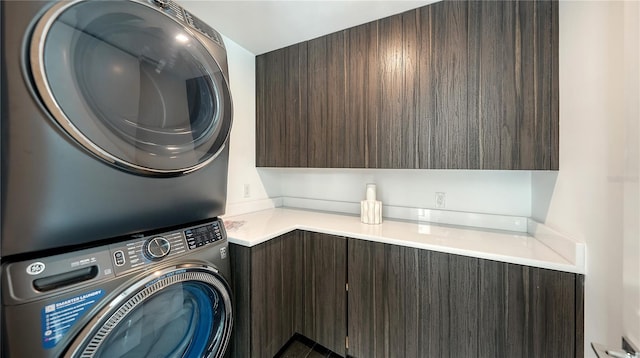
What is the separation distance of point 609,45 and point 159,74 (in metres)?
1.64

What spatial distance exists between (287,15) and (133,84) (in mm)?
1121

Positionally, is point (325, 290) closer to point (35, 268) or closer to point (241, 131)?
point (35, 268)

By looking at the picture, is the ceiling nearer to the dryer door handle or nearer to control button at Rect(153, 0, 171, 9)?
control button at Rect(153, 0, 171, 9)

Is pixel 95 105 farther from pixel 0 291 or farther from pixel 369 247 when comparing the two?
pixel 369 247

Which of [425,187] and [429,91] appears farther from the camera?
[425,187]

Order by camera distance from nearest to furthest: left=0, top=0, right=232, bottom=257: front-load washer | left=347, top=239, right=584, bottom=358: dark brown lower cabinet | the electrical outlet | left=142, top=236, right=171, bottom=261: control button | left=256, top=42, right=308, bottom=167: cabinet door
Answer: left=0, top=0, right=232, bottom=257: front-load washer, left=142, top=236, right=171, bottom=261: control button, left=347, top=239, right=584, bottom=358: dark brown lower cabinet, the electrical outlet, left=256, top=42, right=308, bottom=167: cabinet door

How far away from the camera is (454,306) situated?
3.79ft

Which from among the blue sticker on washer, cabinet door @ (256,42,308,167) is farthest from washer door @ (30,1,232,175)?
cabinet door @ (256,42,308,167)

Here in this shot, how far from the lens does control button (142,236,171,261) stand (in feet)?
2.76

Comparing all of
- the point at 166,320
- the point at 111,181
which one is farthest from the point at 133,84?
the point at 166,320

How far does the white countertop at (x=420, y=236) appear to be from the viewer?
1062 millimetres

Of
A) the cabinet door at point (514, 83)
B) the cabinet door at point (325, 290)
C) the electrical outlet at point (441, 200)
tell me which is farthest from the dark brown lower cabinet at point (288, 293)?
the cabinet door at point (514, 83)

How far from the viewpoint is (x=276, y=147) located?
2002mm

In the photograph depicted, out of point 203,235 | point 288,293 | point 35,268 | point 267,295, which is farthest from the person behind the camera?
point 288,293
